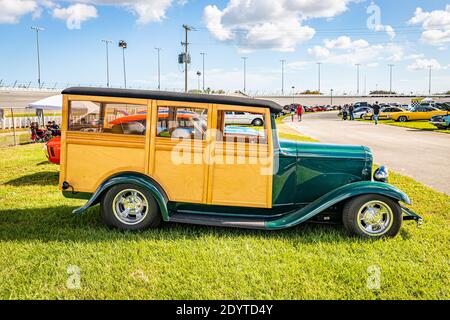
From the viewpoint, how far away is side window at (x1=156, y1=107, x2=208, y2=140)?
4809 millimetres

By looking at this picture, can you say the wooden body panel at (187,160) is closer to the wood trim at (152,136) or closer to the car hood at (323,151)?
the wood trim at (152,136)

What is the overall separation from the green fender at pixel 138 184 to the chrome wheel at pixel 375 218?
249 centimetres

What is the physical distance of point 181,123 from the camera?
4883 mm

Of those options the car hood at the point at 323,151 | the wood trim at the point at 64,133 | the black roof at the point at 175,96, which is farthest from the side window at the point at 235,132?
the wood trim at the point at 64,133

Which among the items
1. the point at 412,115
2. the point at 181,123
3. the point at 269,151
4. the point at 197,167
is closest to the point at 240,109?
the point at 269,151

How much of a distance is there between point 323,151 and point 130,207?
107 inches

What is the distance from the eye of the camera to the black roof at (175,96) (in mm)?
4746

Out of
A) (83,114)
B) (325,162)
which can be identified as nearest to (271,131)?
(325,162)

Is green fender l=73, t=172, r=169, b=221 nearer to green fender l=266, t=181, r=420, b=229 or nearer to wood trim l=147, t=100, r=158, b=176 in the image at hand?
wood trim l=147, t=100, r=158, b=176

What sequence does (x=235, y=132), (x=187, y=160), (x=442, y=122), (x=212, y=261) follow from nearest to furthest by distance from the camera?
(x=212, y=261) < (x=187, y=160) < (x=235, y=132) < (x=442, y=122)

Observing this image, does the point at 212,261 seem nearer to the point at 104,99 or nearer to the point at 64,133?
the point at 104,99

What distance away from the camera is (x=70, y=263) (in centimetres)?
398
